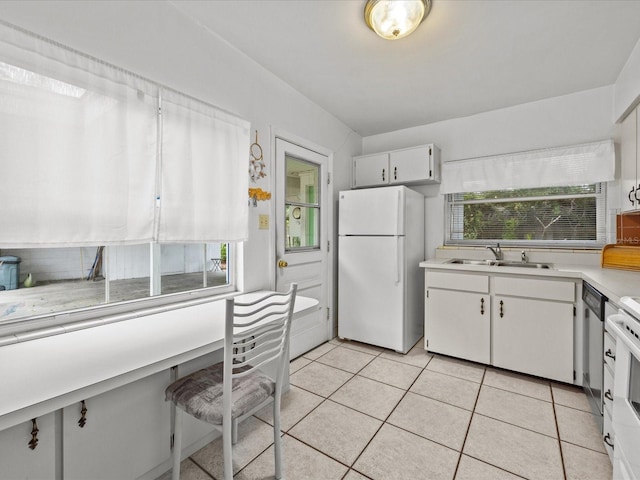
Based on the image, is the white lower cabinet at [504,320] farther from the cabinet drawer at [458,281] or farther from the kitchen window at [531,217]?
the kitchen window at [531,217]

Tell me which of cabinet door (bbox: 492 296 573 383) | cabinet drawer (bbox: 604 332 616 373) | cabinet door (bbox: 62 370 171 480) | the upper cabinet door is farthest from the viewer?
the upper cabinet door

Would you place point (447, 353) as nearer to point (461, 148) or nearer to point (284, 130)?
point (461, 148)

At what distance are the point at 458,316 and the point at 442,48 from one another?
2173mm

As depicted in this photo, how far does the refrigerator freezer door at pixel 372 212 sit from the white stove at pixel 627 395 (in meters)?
1.79

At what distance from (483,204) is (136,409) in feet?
11.2

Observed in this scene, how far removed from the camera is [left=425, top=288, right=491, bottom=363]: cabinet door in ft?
8.54

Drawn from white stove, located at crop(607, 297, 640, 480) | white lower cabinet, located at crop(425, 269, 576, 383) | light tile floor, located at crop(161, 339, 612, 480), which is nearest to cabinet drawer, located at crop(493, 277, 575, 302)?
white lower cabinet, located at crop(425, 269, 576, 383)

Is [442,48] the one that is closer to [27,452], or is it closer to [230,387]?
[230,387]

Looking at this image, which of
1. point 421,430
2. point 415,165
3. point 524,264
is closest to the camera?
point 421,430

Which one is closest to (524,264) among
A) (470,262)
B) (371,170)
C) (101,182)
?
(470,262)

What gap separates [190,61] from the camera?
1848 millimetres

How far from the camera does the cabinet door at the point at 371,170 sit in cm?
342

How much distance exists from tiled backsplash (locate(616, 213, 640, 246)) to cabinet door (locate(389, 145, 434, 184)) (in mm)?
1593

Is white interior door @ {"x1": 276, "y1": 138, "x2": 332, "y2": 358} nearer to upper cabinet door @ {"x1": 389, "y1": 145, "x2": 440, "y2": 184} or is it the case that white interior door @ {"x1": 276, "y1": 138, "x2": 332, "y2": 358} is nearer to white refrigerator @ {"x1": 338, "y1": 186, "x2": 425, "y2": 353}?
white refrigerator @ {"x1": 338, "y1": 186, "x2": 425, "y2": 353}
